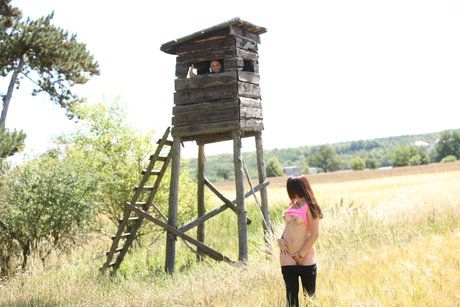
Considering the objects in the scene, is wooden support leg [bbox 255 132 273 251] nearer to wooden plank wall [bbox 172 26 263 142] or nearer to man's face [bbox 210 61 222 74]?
wooden plank wall [bbox 172 26 263 142]

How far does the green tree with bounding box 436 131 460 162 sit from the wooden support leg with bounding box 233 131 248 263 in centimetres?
13249

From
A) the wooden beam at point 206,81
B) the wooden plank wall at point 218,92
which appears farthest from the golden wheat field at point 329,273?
the wooden beam at point 206,81

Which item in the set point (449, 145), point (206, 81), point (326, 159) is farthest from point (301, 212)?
point (326, 159)

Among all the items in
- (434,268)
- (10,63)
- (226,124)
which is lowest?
(434,268)

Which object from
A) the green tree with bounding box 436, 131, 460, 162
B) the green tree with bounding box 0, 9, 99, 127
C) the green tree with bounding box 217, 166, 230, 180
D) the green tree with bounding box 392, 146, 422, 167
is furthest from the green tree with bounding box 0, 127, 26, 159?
the green tree with bounding box 392, 146, 422, 167

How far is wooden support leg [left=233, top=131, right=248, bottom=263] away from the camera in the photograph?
12836 mm

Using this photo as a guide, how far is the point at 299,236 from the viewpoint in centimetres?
633

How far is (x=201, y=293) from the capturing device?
853 cm

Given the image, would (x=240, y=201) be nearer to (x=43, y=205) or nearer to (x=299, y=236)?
(x=43, y=205)

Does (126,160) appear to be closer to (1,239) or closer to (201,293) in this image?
(1,239)

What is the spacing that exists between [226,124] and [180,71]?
2019 mm

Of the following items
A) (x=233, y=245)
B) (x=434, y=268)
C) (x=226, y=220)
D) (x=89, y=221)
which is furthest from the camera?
(x=226, y=220)

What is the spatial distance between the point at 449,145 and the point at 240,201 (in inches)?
5390

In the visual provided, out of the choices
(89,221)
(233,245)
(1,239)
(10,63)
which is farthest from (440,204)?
(10,63)
